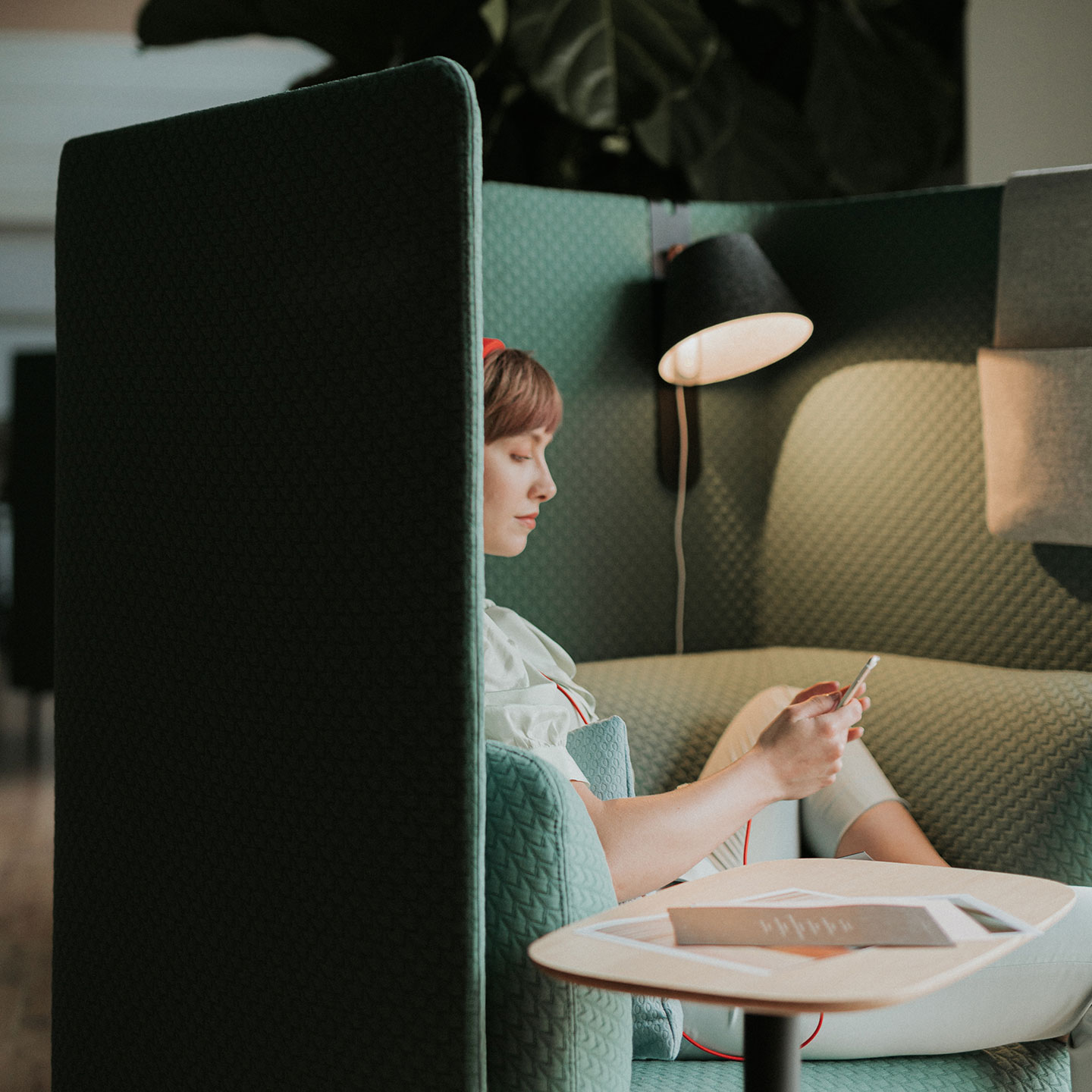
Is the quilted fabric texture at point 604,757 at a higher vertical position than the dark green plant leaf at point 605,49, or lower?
lower

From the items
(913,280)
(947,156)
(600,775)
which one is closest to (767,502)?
(913,280)

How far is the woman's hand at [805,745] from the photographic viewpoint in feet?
4.15

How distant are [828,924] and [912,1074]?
18.4 inches

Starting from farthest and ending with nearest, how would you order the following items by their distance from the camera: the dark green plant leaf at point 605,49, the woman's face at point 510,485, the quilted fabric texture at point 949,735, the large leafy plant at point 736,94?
1. the large leafy plant at point 736,94
2. the dark green plant leaf at point 605,49
3. the quilted fabric texture at point 949,735
4. the woman's face at point 510,485

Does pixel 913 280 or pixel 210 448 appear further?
pixel 913 280

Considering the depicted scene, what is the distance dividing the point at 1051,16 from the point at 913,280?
0.98m

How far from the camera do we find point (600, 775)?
1389 mm

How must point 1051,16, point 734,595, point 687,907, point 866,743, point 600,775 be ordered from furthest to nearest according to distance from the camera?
point 1051,16 < point 734,595 < point 866,743 < point 600,775 < point 687,907

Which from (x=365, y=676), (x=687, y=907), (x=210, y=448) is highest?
(x=210, y=448)

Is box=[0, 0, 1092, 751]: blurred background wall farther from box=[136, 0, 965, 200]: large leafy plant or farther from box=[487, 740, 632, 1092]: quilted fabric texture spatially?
box=[487, 740, 632, 1092]: quilted fabric texture

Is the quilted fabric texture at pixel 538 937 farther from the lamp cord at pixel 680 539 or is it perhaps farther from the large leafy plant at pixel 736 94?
the large leafy plant at pixel 736 94

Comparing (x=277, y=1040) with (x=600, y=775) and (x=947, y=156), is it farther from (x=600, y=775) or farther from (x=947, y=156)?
(x=947, y=156)

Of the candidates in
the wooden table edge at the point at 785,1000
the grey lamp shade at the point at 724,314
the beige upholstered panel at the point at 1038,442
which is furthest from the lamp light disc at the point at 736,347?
the wooden table edge at the point at 785,1000

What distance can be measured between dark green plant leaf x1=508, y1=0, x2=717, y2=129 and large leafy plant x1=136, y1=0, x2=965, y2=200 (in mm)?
85
